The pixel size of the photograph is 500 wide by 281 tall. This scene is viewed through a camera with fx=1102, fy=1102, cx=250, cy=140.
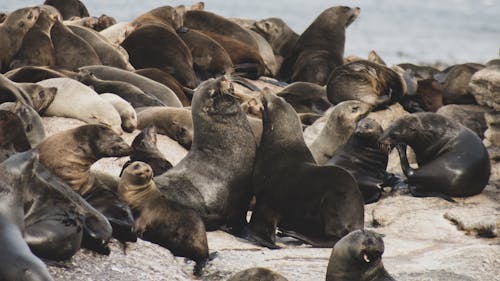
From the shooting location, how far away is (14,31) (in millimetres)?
12812

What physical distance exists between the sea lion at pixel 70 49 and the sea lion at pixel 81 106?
104 inches

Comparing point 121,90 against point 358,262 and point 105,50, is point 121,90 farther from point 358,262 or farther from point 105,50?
point 358,262

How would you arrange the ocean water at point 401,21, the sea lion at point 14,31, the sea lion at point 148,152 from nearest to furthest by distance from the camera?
the sea lion at point 148,152 → the sea lion at point 14,31 → the ocean water at point 401,21

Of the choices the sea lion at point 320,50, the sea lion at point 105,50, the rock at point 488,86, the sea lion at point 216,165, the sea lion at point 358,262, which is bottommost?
the sea lion at point 320,50

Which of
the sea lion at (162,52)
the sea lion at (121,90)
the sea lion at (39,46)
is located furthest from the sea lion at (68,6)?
the sea lion at (121,90)

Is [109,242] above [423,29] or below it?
above

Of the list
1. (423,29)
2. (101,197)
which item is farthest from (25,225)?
(423,29)

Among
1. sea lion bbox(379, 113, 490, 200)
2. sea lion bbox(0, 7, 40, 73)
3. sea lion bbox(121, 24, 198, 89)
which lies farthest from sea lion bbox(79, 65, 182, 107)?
sea lion bbox(379, 113, 490, 200)

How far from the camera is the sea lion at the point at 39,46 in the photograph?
1267 centimetres

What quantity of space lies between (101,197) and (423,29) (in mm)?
56613

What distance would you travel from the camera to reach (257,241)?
8.39 m

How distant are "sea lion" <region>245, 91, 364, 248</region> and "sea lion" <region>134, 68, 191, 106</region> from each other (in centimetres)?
424

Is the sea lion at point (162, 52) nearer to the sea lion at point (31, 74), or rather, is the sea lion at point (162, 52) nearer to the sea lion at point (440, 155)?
the sea lion at point (31, 74)

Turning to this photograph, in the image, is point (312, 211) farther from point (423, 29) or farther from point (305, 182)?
point (423, 29)
